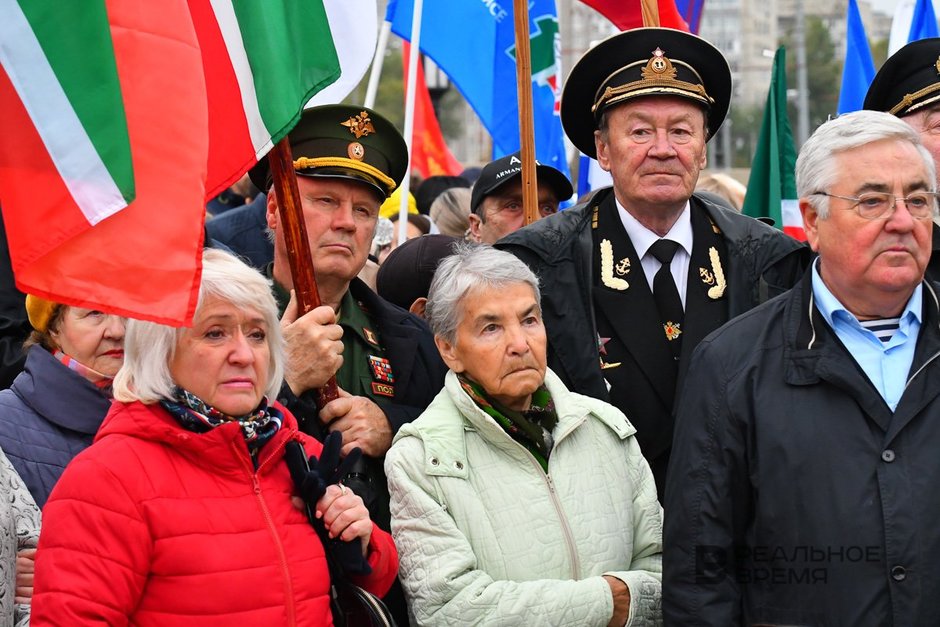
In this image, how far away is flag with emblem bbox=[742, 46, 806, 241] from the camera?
737cm

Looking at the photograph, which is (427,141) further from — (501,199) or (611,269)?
(611,269)

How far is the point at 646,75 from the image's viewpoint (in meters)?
5.03

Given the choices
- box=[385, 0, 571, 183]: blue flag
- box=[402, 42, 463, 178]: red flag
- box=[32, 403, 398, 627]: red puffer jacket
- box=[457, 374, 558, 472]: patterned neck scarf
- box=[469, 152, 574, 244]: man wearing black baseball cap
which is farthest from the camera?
box=[402, 42, 463, 178]: red flag

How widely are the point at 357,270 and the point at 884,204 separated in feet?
5.92

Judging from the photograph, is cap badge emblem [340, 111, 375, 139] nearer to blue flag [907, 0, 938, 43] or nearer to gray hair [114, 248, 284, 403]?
gray hair [114, 248, 284, 403]

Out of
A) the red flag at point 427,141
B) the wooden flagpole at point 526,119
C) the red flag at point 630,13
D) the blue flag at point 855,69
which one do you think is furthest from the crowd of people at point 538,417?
the red flag at point 427,141

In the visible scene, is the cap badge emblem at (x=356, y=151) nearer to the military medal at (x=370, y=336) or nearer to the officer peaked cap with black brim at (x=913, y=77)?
the military medal at (x=370, y=336)

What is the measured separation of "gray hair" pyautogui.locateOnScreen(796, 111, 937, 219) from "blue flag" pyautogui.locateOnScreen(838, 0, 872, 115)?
3899mm

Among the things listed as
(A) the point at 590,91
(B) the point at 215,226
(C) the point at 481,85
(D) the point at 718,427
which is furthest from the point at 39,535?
(C) the point at 481,85

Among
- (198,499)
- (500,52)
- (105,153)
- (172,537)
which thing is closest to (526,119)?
(105,153)

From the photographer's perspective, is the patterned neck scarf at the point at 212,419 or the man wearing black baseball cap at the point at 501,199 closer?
the patterned neck scarf at the point at 212,419

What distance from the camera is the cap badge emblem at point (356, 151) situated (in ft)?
16.0

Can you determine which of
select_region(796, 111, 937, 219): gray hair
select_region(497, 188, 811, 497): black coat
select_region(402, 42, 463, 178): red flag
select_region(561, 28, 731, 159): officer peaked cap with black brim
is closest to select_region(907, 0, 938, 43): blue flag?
select_region(561, 28, 731, 159): officer peaked cap with black brim

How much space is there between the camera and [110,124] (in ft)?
11.3
